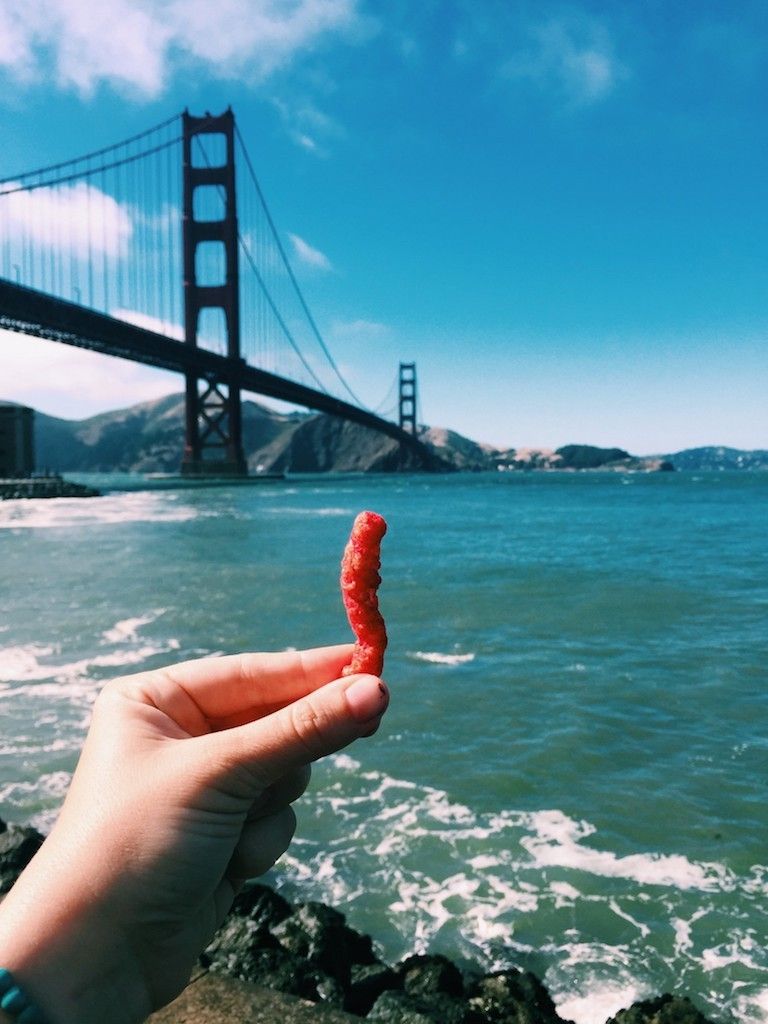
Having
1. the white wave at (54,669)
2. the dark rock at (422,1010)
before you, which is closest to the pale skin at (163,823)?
the dark rock at (422,1010)

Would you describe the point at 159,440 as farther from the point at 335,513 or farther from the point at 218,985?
the point at 218,985

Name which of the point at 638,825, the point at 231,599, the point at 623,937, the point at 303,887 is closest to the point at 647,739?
the point at 638,825

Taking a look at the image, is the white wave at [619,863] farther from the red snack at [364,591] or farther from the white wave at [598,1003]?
the red snack at [364,591]

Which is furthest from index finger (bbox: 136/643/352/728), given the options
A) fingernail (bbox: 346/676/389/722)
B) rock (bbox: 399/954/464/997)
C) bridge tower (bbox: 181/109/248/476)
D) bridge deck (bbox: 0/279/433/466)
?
bridge tower (bbox: 181/109/248/476)

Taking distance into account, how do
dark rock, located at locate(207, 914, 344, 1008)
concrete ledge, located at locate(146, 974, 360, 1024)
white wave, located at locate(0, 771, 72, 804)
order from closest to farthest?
concrete ledge, located at locate(146, 974, 360, 1024) < dark rock, located at locate(207, 914, 344, 1008) < white wave, located at locate(0, 771, 72, 804)

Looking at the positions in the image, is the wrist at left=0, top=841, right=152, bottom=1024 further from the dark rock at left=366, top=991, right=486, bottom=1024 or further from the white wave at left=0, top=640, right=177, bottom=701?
the white wave at left=0, top=640, right=177, bottom=701

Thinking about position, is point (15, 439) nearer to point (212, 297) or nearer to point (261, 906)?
point (212, 297)

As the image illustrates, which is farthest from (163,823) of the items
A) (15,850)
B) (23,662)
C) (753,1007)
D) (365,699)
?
(23,662)
